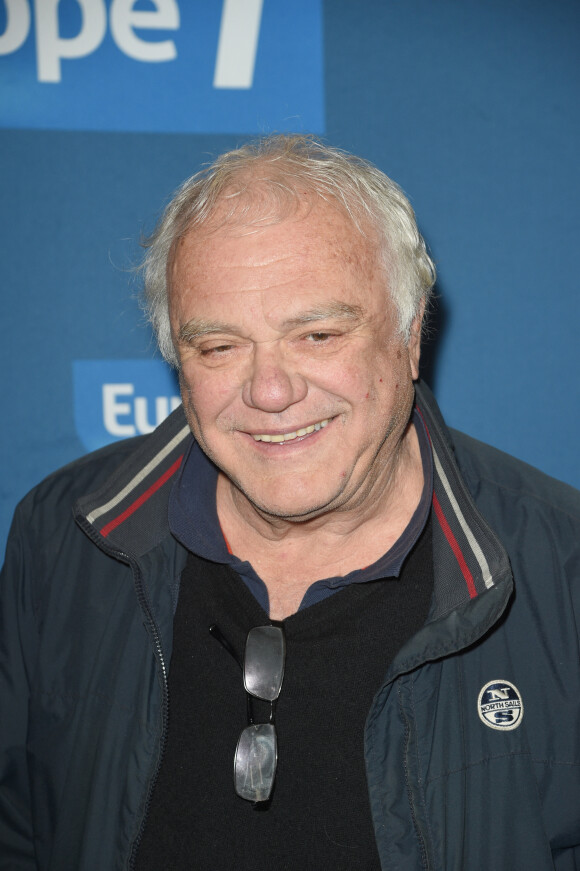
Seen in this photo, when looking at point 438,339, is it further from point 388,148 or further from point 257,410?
point 257,410

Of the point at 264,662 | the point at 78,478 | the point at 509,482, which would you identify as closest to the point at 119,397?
the point at 78,478

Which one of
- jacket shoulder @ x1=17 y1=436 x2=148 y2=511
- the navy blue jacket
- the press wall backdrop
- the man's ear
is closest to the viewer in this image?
the navy blue jacket

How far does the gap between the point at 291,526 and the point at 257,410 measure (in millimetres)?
255

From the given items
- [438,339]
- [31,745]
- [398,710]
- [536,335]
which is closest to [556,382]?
[536,335]

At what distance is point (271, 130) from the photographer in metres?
1.67

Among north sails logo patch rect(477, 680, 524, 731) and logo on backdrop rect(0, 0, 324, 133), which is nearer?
north sails logo patch rect(477, 680, 524, 731)

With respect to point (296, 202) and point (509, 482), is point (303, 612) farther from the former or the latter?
point (296, 202)

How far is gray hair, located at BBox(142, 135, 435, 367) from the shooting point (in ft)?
4.07

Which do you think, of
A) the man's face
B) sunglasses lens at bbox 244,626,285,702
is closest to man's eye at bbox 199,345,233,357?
the man's face

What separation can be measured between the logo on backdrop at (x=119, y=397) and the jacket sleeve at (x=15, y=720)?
0.41 metres

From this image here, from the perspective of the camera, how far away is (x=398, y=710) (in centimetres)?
116

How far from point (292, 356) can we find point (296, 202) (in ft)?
0.83

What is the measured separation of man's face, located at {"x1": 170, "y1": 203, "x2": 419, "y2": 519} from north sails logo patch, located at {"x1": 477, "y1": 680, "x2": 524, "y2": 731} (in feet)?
1.24

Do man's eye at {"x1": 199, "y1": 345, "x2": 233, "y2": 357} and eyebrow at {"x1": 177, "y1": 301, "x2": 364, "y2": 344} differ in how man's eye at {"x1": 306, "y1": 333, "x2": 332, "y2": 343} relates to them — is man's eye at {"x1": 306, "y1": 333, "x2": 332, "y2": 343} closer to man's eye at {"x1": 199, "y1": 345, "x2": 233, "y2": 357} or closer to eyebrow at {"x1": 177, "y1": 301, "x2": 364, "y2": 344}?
eyebrow at {"x1": 177, "y1": 301, "x2": 364, "y2": 344}
